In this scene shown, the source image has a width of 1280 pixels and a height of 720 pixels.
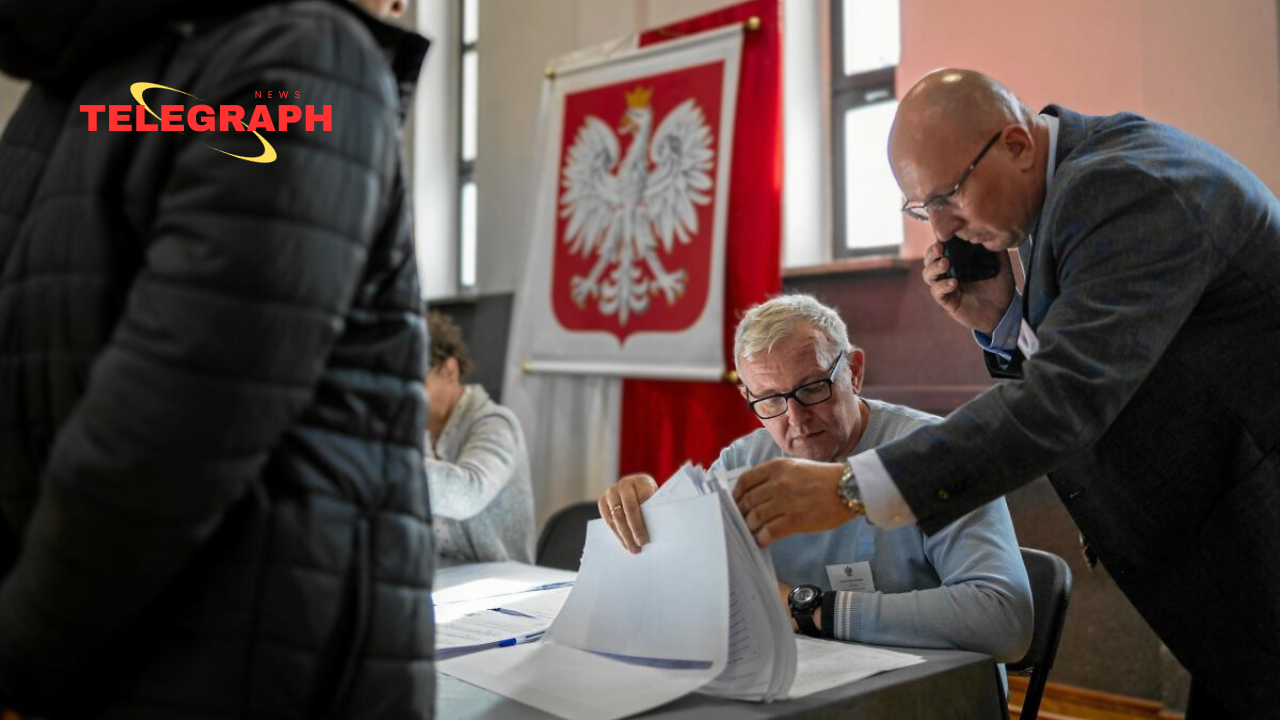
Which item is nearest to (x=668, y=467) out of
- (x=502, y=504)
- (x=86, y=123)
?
(x=502, y=504)

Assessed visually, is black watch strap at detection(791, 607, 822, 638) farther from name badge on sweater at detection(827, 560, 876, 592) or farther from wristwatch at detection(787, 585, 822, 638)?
name badge on sweater at detection(827, 560, 876, 592)

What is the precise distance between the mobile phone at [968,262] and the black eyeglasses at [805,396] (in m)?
0.34

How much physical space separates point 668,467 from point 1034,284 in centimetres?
307

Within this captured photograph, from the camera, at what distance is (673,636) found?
4.22 feet

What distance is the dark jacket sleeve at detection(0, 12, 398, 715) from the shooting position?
0.72 meters

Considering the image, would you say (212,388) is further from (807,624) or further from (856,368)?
(856,368)

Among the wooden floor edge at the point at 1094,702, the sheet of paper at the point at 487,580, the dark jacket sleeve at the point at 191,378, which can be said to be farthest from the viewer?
the wooden floor edge at the point at 1094,702

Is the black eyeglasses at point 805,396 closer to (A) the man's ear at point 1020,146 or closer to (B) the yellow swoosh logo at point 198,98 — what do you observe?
(A) the man's ear at point 1020,146

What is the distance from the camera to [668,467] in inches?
173

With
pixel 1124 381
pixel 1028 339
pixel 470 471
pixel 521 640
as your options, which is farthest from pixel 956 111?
pixel 470 471

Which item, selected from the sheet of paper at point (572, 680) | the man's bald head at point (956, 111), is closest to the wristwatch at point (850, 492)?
the sheet of paper at point (572, 680)

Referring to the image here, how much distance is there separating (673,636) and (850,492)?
0.28 m

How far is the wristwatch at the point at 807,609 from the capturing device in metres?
1.56

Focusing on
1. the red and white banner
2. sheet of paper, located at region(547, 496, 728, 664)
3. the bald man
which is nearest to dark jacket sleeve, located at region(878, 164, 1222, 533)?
the bald man
